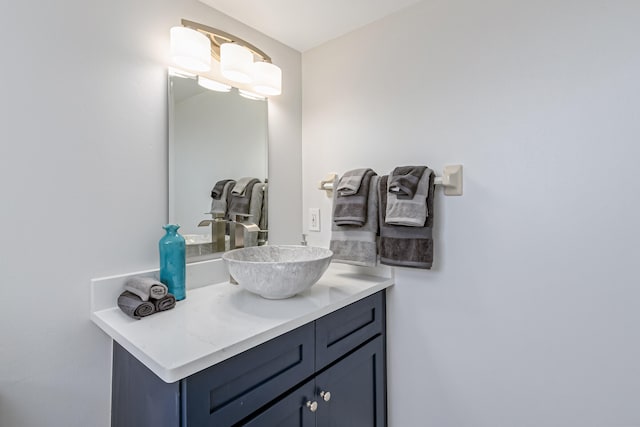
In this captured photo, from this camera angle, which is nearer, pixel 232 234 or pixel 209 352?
pixel 209 352

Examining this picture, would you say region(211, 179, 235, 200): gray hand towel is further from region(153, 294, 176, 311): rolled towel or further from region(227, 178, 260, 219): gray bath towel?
region(153, 294, 176, 311): rolled towel

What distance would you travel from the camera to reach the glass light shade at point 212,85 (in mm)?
1341

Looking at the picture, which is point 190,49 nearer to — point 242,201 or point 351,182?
point 242,201

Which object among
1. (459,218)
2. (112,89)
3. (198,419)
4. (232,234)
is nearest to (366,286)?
(459,218)

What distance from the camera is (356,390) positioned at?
4.08ft

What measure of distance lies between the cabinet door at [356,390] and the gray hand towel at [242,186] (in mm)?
859

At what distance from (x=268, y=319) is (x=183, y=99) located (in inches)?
36.6

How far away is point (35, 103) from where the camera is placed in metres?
0.94

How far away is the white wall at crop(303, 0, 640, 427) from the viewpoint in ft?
3.23

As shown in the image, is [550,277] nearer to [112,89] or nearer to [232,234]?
[232,234]

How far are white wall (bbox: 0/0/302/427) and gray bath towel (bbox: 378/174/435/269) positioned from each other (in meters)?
0.89

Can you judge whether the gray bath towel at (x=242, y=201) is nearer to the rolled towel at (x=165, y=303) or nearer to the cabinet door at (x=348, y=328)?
the rolled towel at (x=165, y=303)

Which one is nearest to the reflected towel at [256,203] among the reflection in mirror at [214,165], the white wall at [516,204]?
the reflection in mirror at [214,165]

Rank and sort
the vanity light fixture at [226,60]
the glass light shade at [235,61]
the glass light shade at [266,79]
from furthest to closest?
1. the glass light shade at [266,79]
2. the glass light shade at [235,61]
3. the vanity light fixture at [226,60]
